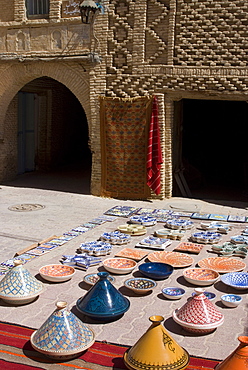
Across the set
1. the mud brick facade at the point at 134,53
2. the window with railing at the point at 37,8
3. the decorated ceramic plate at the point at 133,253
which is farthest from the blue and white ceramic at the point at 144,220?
the window with railing at the point at 37,8

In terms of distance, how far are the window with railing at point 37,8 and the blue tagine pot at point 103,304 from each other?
8364 millimetres

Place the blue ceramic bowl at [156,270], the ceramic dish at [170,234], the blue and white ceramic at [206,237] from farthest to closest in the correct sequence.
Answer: the ceramic dish at [170,234], the blue and white ceramic at [206,237], the blue ceramic bowl at [156,270]

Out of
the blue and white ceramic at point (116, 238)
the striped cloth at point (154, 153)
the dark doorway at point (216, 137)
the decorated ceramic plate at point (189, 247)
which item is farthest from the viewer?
the dark doorway at point (216, 137)

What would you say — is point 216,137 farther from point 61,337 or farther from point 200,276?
point 61,337

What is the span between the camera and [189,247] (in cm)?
718

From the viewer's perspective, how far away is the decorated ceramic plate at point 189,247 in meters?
7.04

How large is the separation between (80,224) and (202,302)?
440cm

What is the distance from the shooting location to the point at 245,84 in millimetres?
9797

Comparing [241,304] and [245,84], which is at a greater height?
[245,84]

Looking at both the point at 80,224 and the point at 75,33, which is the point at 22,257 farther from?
the point at 75,33

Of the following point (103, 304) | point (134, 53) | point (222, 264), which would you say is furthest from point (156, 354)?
point (134, 53)

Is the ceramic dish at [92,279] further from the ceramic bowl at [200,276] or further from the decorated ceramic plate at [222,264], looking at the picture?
the decorated ceramic plate at [222,264]

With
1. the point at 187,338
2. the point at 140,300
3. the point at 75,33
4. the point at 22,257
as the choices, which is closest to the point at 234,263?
the point at 140,300

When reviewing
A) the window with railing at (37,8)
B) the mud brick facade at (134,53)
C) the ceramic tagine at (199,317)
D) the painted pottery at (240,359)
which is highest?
the window with railing at (37,8)
